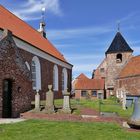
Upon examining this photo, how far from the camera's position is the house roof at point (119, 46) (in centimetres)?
5544

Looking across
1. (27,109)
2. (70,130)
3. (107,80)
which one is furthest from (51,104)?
(107,80)

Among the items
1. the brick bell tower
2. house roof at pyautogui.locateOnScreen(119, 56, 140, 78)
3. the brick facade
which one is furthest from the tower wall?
the brick facade

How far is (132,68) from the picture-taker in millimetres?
49531

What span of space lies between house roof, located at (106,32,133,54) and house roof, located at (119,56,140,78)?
2878mm

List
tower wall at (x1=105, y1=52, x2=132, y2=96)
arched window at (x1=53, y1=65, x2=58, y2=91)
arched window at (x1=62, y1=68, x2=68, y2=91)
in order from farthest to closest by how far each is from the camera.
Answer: tower wall at (x1=105, y1=52, x2=132, y2=96) < arched window at (x1=62, y1=68, x2=68, y2=91) < arched window at (x1=53, y1=65, x2=58, y2=91)

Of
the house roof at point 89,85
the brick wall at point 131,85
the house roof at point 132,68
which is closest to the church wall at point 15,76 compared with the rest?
the brick wall at point 131,85

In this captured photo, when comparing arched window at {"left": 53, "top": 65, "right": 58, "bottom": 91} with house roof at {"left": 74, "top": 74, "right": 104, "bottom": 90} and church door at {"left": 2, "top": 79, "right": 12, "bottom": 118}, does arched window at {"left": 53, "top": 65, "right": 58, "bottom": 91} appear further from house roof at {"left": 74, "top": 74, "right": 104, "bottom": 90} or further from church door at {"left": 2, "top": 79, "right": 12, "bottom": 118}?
church door at {"left": 2, "top": 79, "right": 12, "bottom": 118}

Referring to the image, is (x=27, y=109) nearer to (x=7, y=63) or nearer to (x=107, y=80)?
(x=7, y=63)

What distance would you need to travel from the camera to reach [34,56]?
3222cm

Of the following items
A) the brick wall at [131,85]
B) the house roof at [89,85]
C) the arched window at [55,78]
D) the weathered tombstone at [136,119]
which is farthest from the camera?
the house roof at [89,85]

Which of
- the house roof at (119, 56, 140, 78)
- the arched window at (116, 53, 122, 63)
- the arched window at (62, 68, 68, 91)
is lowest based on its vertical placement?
the arched window at (62, 68, 68, 91)

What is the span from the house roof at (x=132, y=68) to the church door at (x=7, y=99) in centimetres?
3118

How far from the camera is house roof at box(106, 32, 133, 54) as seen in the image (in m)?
55.4

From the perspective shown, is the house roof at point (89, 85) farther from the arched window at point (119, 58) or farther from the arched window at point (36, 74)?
the arched window at point (36, 74)
